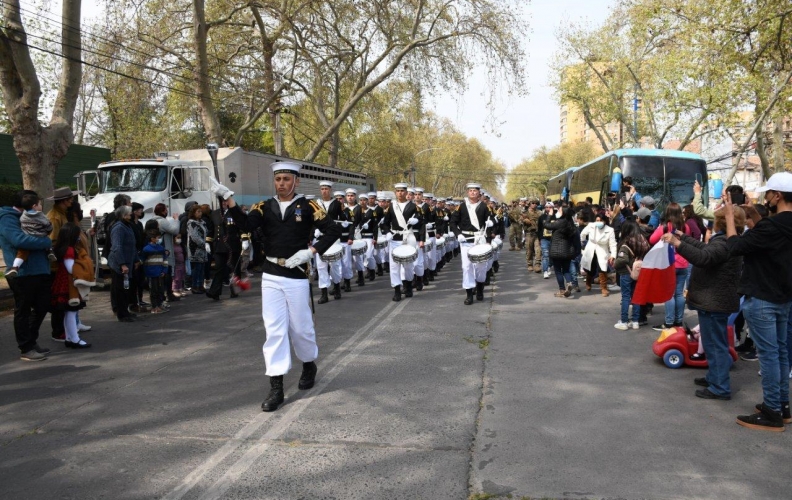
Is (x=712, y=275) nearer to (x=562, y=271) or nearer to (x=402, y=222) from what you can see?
(x=562, y=271)

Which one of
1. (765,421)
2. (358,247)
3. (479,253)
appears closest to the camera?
(765,421)

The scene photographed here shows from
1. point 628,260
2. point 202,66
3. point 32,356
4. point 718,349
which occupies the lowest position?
point 32,356

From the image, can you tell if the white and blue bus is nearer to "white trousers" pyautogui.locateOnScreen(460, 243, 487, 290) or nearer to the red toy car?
"white trousers" pyautogui.locateOnScreen(460, 243, 487, 290)

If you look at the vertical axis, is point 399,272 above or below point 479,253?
below

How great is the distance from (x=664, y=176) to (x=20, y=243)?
17995mm

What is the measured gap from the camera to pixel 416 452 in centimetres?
412

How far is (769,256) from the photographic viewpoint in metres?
4.68

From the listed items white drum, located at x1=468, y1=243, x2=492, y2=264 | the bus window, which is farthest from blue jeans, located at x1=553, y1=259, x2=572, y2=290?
the bus window

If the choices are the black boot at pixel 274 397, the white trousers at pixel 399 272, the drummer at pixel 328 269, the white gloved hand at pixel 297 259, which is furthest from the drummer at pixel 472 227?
→ the black boot at pixel 274 397

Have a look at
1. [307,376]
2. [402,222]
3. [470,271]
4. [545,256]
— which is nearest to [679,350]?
[307,376]

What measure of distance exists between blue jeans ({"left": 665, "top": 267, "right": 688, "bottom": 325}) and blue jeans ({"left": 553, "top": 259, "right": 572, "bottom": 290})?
10.4ft

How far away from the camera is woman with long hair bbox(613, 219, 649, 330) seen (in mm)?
8320

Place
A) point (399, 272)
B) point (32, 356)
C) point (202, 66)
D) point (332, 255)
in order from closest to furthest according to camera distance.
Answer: point (32, 356) → point (332, 255) → point (399, 272) → point (202, 66)

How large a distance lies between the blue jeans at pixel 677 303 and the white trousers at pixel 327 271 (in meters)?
5.67
